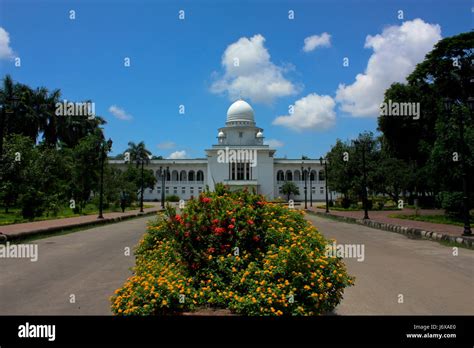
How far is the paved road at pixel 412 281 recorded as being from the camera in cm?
553

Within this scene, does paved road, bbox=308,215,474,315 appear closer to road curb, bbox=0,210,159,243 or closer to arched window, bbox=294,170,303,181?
road curb, bbox=0,210,159,243

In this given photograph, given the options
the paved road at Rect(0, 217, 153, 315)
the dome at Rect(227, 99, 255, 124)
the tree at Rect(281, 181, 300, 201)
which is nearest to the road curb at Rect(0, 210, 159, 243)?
the paved road at Rect(0, 217, 153, 315)

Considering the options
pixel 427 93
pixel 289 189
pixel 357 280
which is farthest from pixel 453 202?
pixel 289 189

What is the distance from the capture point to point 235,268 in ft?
14.6

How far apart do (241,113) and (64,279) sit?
2515 inches

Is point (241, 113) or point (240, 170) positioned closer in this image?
Answer: point (241, 113)

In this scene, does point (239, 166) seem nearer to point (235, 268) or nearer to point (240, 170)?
point (240, 170)

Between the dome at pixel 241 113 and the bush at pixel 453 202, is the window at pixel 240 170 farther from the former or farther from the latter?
the bush at pixel 453 202

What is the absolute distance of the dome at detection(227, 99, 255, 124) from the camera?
69812mm

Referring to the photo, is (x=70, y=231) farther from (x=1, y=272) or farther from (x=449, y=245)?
(x=449, y=245)

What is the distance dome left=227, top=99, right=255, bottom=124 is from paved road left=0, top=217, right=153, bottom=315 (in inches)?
2299

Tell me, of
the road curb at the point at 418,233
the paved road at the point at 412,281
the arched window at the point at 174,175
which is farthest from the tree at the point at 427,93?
the arched window at the point at 174,175
